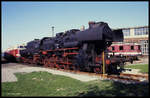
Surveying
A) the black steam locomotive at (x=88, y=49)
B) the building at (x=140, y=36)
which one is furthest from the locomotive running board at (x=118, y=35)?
the building at (x=140, y=36)

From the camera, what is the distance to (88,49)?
1359cm

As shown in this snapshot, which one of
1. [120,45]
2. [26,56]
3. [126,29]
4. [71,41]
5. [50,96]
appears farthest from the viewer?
[126,29]

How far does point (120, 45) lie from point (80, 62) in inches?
685

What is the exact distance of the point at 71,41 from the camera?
51.8 ft

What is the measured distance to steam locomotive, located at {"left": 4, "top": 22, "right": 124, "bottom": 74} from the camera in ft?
42.1

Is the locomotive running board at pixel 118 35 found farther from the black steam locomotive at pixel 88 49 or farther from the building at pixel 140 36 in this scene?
the building at pixel 140 36

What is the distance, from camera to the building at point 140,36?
3506cm

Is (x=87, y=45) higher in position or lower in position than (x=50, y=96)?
higher

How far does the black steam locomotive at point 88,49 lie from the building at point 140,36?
71.3 ft

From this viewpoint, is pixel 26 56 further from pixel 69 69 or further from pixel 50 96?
pixel 50 96

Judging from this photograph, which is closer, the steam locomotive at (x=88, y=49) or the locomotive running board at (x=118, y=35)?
the steam locomotive at (x=88, y=49)

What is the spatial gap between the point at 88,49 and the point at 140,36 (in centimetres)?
2689

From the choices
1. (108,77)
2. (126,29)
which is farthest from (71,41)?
(126,29)

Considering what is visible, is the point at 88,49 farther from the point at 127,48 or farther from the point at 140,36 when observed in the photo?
the point at 140,36
